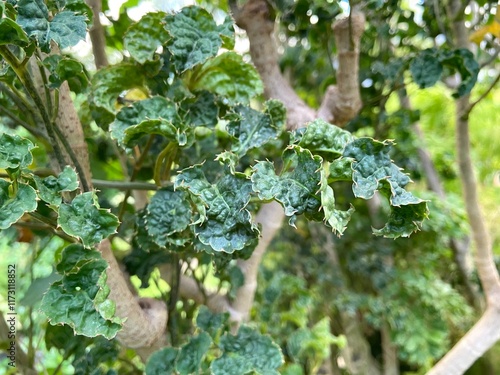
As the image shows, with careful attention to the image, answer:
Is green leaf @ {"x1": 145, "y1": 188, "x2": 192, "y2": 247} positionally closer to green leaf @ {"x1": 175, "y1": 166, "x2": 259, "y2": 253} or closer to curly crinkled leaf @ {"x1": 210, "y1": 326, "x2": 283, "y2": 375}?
green leaf @ {"x1": 175, "y1": 166, "x2": 259, "y2": 253}

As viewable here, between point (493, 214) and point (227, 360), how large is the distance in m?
1.95

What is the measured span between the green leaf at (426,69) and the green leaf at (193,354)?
23.1 inches

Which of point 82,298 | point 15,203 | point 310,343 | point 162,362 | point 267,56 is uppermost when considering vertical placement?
point 267,56

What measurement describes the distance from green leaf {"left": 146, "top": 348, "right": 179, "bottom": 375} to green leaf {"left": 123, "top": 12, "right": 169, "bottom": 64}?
44 centimetres

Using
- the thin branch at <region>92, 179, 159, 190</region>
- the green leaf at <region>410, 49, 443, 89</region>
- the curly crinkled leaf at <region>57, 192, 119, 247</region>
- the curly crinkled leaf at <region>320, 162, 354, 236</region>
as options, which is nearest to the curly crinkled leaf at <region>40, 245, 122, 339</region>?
the curly crinkled leaf at <region>57, 192, 119, 247</region>

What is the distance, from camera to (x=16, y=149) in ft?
1.57

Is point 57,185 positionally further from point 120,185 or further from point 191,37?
point 191,37

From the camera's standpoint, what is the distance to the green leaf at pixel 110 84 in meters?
0.64

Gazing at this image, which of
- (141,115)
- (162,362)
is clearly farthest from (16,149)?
(162,362)

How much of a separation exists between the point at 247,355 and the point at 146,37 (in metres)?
0.50

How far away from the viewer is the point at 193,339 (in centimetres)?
73

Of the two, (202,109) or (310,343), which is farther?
(310,343)

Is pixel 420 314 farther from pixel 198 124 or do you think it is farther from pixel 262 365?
pixel 198 124

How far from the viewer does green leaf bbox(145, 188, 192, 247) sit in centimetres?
61
